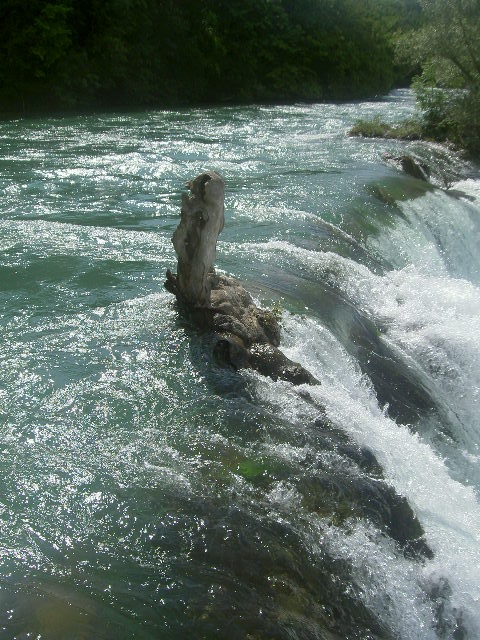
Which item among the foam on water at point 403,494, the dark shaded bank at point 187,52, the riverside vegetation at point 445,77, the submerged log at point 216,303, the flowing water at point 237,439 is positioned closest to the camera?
the flowing water at point 237,439

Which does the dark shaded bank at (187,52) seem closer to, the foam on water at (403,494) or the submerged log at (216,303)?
the submerged log at (216,303)

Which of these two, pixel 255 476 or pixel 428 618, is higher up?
pixel 255 476

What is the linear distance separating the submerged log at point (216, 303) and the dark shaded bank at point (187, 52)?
1946cm

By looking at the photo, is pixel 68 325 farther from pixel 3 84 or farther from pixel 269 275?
pixel 3 84

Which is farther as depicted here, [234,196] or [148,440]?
[234,196]

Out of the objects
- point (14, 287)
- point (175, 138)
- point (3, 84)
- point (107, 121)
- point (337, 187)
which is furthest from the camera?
point (3, 84)

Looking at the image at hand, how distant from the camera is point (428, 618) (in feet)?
15.4

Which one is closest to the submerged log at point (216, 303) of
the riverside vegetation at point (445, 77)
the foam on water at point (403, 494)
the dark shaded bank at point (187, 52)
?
the foam on water at point (403, 494)

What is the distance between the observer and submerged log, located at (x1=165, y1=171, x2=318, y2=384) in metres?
6.76

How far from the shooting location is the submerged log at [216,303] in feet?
22.2

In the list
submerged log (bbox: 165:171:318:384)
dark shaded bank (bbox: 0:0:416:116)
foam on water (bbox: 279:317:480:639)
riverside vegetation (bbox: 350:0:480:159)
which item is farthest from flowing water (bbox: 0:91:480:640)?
dark shaded bank (bbox: 0:0:416:116)

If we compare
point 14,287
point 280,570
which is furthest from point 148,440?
point 14,287

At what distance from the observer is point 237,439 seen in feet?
18.7

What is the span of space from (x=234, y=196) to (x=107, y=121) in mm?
11549
